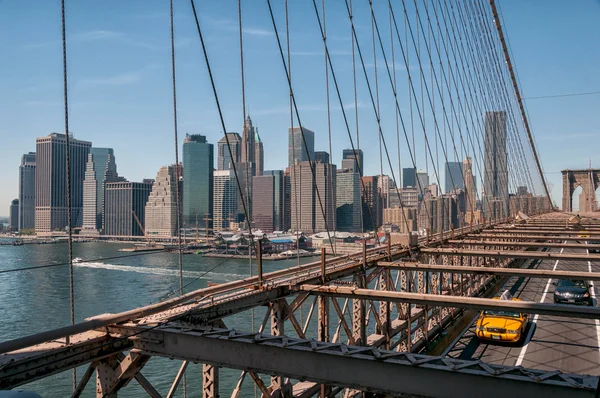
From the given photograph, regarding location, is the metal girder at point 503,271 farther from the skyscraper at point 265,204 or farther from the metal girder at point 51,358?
the skyscraper at point 265,204

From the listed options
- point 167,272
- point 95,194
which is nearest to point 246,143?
point 167,272

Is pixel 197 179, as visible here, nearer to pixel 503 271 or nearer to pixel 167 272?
pixel 167 272

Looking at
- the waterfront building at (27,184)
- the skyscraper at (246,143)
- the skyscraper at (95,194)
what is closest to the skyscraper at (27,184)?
the waterfront building at (27,184)

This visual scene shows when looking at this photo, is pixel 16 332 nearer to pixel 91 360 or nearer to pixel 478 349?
pixel 478 349

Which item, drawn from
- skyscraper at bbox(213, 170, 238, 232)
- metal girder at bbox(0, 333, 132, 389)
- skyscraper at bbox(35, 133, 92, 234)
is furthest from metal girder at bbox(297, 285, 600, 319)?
skyscraper at bbox(213, 170, 238, 232)

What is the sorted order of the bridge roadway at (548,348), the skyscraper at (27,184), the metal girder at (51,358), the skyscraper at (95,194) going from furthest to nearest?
the skyscraper at (95,194), the skyscraper at (27,184), the bridge roadway at (548,348), the metal girder at (51,358)
